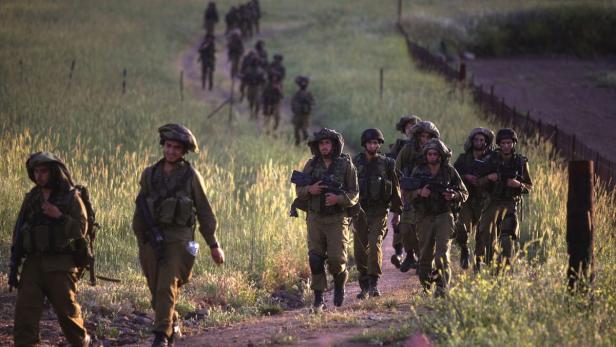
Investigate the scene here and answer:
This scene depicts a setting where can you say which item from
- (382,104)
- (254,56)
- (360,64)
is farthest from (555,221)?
(360,64)

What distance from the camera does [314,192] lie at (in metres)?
10.3

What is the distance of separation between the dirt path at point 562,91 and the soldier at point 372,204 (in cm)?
1127

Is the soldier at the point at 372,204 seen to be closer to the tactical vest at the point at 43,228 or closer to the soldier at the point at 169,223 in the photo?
the soldier at the point at 169,223

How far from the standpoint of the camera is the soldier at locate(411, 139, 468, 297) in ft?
33.8

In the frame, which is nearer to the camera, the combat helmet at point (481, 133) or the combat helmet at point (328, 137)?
the combat helmet at point (328, 137)

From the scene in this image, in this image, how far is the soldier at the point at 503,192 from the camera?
11727 millimetres

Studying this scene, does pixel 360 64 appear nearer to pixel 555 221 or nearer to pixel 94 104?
pixel 94 104

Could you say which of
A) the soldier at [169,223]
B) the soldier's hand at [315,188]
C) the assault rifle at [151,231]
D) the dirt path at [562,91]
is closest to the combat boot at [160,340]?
the soldier at [169,223]

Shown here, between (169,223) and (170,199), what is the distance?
192 mm

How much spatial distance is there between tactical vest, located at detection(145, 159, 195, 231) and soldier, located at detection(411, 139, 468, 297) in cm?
268

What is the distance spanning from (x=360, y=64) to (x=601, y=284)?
3077 cm

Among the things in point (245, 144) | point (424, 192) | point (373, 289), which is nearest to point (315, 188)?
point (424, 192)

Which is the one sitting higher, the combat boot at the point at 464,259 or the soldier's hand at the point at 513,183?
the soldier's hand at the point at 513,183

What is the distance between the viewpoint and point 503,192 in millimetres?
11773
